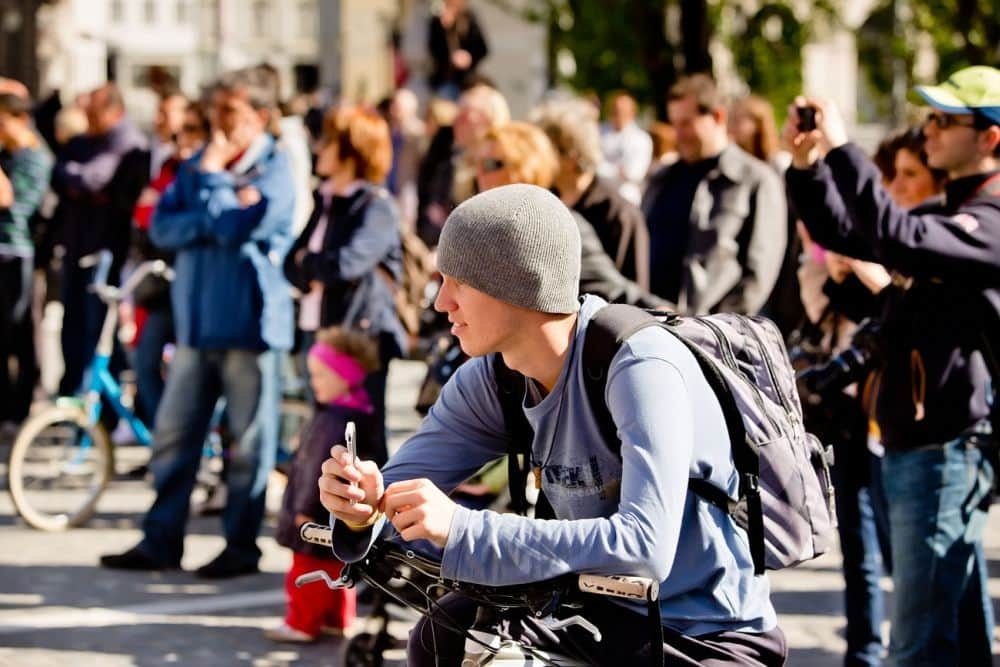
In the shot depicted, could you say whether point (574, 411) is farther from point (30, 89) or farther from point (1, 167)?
point (30, 89)

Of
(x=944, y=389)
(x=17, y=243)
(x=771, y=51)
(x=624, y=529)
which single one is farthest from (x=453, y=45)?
(x=624, y=529)

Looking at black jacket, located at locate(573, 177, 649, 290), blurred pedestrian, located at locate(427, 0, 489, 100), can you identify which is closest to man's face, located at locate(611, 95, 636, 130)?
blurred pedestrian, located at locate(427, 0, 489, 100)

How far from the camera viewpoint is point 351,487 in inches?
135

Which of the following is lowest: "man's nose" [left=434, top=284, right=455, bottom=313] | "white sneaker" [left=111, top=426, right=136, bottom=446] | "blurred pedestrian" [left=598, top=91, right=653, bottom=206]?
"white sneaker" [left=111, top=426, right=136, bottom=446]

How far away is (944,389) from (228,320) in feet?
11.9

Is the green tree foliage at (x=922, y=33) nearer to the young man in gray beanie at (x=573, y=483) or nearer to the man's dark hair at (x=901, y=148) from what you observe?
the man's dark hair at (x=901, y=148)

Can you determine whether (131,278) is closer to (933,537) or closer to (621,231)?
(621,231)

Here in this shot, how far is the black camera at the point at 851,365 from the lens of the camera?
5.39 m

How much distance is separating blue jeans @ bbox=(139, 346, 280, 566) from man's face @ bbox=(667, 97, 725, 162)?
2.07 m

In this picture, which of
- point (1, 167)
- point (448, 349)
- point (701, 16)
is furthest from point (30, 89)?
point (448, 349)

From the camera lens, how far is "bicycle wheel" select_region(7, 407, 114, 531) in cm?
894

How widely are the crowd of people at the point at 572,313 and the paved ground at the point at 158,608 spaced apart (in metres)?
0.20

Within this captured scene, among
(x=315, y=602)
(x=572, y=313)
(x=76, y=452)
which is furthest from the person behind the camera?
(x=76, y=452)

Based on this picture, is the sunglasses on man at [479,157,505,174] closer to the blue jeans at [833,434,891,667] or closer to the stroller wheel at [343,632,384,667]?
the blue jeans at [833,434,891,667]
